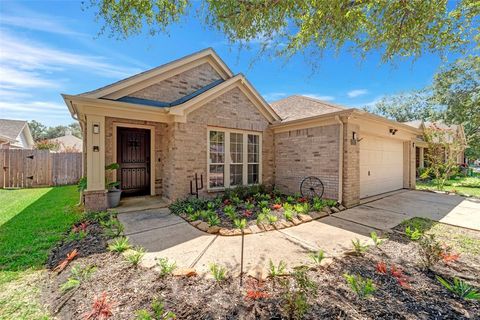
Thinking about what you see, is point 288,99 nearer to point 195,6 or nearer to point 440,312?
point 195,6

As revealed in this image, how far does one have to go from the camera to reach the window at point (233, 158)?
285 inches

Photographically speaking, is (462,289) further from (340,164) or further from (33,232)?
(33,232)

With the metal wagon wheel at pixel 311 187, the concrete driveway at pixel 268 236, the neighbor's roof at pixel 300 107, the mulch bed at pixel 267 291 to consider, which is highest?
the neighbor's roof at pixel 300 107

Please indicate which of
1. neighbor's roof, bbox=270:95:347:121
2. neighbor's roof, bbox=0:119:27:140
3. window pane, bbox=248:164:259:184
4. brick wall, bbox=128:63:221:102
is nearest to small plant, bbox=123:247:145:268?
window pane, bbox=248:164:259:184

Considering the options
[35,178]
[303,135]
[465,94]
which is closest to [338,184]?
[303,135]

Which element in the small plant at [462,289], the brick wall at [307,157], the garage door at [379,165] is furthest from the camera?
the garage door at [379,165]

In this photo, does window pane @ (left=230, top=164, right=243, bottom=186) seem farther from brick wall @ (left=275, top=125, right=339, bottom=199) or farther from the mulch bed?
the mulch bed

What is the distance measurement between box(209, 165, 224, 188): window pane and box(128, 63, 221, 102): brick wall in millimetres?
3214

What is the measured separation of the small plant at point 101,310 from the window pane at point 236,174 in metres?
5.63

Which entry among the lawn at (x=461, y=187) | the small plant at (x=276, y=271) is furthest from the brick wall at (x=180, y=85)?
the lawn at (x=461, y=187)

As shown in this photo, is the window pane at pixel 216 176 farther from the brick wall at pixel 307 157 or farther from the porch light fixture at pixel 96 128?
the porch light fixture at pixel 96 128

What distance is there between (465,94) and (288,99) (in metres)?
14.1

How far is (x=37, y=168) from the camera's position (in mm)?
10508

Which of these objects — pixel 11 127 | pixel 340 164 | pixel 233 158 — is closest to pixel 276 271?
pixel 340 164
